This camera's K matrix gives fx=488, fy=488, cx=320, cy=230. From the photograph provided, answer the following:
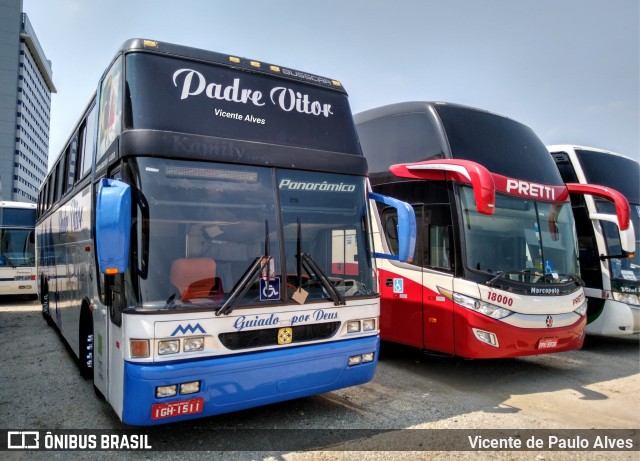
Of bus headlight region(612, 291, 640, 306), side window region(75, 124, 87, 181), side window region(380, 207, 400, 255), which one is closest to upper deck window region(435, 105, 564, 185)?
side window region(380, 207, 400, 255)

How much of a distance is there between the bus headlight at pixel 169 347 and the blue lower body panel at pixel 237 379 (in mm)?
102

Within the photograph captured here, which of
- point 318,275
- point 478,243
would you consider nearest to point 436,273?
point 478,243

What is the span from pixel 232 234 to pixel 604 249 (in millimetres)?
7551

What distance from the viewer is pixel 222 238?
426 centimetres

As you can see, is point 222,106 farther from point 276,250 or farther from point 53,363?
point 53,363

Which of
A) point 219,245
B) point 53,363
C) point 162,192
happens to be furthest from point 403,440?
point 53,363

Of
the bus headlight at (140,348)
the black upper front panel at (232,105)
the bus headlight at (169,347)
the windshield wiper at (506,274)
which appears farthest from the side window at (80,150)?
the windshield wiper at (506,274)

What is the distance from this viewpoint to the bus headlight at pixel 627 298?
28.8 ft

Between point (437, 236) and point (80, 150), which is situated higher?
point (80, 150)

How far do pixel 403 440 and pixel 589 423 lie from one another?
2.24m

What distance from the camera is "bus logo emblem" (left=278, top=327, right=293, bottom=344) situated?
14.5ft

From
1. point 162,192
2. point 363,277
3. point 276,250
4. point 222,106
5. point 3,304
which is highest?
point 222,106

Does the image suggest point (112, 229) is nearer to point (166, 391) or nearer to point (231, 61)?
point (166, 391)

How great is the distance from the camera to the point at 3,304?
15.1 m
